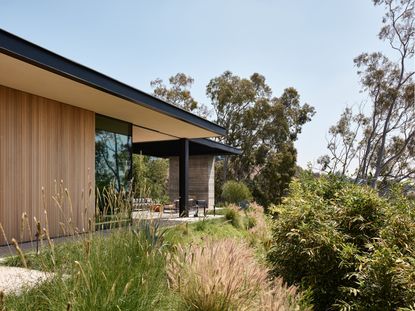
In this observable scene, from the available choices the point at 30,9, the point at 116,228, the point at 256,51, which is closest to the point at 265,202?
the point at 256,51

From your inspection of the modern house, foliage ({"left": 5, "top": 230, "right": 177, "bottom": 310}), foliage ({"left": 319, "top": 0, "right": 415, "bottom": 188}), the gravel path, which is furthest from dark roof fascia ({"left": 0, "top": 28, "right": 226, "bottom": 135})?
foliage ({"left": 319, "top": 0, "right": 415, "bottom": 188})

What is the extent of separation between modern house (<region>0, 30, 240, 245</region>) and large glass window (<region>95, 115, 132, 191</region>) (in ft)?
0.07

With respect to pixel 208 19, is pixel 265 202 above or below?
below

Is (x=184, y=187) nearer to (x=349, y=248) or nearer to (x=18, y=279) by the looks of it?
(x=18, y=279)

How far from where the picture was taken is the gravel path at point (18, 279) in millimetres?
2504

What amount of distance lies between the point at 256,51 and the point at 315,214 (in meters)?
10.8

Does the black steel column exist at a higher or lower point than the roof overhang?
lower

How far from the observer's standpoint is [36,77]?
4945mm

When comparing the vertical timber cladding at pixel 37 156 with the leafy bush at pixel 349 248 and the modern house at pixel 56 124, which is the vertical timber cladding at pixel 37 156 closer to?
the modern house at pixel 56 124

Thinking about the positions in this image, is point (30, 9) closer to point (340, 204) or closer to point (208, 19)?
point (208, 19)

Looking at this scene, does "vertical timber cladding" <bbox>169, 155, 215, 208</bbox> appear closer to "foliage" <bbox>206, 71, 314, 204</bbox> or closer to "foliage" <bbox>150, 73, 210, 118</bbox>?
"foliage" <bbox>206, 71, 314, 204</bbox>

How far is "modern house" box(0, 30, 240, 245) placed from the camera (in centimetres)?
476

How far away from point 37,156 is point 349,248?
208 inches

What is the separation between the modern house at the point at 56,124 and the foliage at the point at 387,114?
39.1 feet
